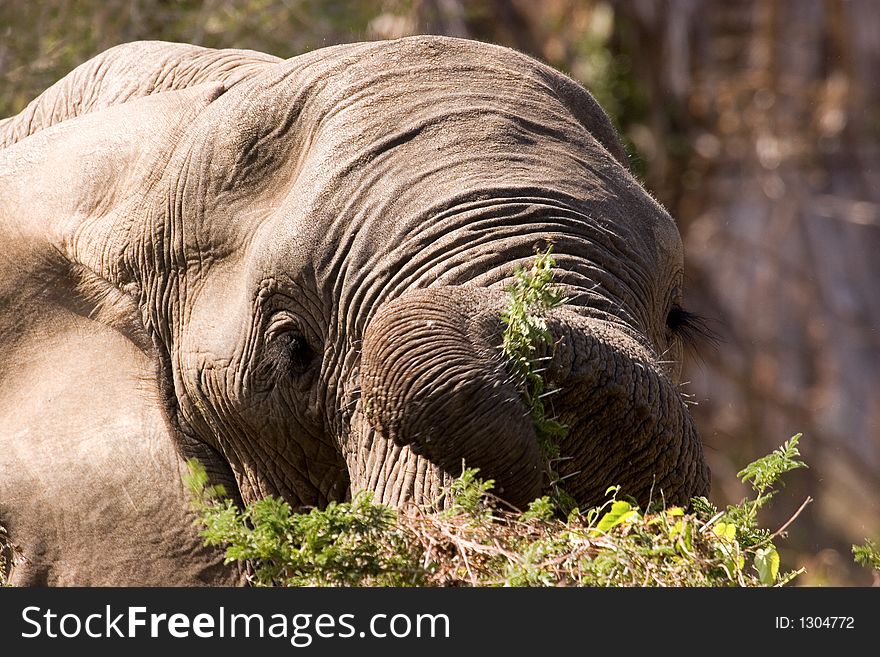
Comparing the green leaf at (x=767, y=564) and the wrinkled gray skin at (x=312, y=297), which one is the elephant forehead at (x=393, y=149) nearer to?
the wrinkled gray skin at (x=312, y=297)

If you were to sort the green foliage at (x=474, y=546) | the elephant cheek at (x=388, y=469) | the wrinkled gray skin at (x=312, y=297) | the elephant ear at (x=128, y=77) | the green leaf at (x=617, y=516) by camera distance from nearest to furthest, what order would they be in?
1. the green foliage at (x=474, y=546)
2. the green leaf at (x=617, y=516)
3. the wrinkled gray skin at (x=312, y=297)
4. the elephant cheek at (x=388, y=469)
5. the elephant ear at (x=128, y=77)

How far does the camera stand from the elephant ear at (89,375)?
346 centimetres

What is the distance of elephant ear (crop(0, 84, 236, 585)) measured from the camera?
11.4 feet

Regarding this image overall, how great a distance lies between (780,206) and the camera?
10.8 meters

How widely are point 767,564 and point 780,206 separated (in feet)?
27.8

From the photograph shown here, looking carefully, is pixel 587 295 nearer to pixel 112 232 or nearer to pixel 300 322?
pixel 300 322

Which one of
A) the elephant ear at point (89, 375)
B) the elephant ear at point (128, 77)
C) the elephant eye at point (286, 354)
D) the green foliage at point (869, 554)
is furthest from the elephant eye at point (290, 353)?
the green foliage at point (869, 554)

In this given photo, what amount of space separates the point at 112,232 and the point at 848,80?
8.18 meters

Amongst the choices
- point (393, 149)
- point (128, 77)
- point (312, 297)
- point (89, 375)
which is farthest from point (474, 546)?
point (128, 77)

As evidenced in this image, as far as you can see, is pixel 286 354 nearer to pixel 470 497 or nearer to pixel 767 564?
pixel 470 497

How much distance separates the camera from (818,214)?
35.4 feet

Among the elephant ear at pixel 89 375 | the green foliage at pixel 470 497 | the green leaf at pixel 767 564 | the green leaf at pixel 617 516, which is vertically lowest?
the elephant ear at pixel 89 375

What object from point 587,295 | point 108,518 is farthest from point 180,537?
point 587,295

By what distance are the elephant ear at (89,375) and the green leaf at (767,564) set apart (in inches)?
50.0
